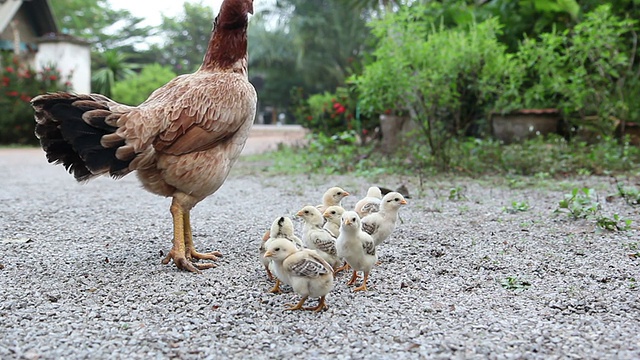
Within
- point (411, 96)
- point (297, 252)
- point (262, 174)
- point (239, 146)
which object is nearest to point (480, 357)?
point (297, 252)

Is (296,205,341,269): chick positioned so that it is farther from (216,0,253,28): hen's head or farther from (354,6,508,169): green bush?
(354,6,508,169): green bush

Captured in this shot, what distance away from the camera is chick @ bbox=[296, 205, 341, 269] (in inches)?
123

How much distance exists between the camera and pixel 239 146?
11.3 feet

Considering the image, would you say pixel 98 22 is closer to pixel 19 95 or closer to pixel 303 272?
pixel 19 95

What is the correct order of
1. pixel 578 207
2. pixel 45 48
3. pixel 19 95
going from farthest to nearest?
pixel 45 48 → pixel 19 95 → pixel 578 207

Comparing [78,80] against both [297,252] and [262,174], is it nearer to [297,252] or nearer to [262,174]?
[262,174]

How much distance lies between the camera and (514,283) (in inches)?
116

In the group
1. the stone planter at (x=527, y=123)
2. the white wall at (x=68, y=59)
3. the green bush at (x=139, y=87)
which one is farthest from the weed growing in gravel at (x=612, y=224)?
the green bush at (x=139, y=87)

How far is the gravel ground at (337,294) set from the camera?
84.8 inches

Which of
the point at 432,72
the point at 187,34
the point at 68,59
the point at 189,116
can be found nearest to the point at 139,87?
the point at 68,59

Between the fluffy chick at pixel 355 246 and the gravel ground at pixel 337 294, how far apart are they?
15cm

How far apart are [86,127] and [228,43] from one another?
105cm

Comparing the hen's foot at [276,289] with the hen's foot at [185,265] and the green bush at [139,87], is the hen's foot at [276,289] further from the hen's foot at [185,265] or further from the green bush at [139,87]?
the green bush at [139,87]

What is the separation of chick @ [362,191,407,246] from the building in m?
15.5
